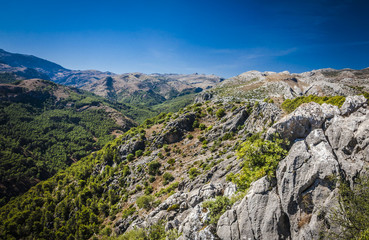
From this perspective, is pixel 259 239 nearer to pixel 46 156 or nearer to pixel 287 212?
pixel 287 212

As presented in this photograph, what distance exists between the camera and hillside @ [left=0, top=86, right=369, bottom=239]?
14.0 meters

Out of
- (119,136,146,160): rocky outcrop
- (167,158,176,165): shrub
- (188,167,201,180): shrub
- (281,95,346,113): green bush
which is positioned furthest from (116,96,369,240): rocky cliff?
(119,136,146,160): rocky outcrop

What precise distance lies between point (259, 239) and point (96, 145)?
181 m

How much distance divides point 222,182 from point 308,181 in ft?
55.5

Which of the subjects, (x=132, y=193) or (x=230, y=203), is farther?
(x=132, y=193)

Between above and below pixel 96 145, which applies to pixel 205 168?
above

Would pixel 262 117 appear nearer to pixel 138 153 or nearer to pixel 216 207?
pixel 216 207

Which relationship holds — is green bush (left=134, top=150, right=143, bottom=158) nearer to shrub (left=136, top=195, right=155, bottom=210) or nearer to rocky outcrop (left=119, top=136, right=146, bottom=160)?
rocky outcrop (left=119, top=136, right=146, bottom=160)

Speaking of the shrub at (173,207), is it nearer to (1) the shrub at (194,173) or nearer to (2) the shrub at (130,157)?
(1) the shrub at (194,173)

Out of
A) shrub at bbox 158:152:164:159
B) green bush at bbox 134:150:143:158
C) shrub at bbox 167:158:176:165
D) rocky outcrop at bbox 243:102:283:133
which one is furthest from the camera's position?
green bush at bbox 134:150:143:158

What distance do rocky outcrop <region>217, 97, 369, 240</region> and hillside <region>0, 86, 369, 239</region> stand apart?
8cm

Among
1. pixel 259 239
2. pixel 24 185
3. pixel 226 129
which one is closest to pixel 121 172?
pixel 226 129

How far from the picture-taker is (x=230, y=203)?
1905 centimetres

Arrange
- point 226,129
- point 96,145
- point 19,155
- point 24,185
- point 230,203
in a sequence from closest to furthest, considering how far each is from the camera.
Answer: point 230,203, point 226,129, point 24,185, point 19,155, point 96,145
